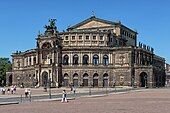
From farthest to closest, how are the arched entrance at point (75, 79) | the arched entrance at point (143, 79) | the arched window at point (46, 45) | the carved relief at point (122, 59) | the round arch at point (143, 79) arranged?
1. the arched window at point (46, 45)
2. the arched entrance at point (143, 79)
3. the round arch at point (143, 79)
4. the arched entrance at point (75, 79)
5. the carved relief at point (122, 59)

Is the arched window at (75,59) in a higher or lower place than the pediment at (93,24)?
lower

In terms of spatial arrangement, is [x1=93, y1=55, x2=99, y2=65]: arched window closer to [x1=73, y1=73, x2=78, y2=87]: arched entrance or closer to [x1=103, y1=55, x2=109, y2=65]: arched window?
[x1=103, y1=55, x2=109, y2=65]: arched window

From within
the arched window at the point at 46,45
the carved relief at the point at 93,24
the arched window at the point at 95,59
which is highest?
the carved relief at the point at 93,24

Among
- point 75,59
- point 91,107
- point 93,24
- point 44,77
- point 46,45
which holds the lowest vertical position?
point 91,107

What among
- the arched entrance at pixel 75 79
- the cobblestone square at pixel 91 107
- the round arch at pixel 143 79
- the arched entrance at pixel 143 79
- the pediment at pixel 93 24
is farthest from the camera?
the pediment at pixel 93 24

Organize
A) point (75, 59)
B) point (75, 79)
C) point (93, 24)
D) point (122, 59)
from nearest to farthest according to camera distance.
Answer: point (75, 79) < point (122, 59) < point (75, 59) < point (93, 24)

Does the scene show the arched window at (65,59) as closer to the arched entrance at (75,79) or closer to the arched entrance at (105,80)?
the arched entrance at (75,79)

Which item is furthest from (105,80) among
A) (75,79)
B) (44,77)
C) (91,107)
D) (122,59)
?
(91,107)

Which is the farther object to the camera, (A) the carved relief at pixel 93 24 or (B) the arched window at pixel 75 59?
(A) the carved relief at pixel 93 24

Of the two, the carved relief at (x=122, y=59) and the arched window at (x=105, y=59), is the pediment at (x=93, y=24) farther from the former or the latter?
the carved relief at (x=122, y=59)

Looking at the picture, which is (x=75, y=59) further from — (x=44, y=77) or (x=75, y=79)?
(x=44, y=77)

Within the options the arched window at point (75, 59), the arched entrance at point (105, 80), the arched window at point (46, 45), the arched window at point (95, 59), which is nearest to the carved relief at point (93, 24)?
the arched window at point (95, 59)

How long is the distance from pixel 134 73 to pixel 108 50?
38.4 ft

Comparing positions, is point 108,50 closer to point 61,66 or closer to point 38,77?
point 61,66
